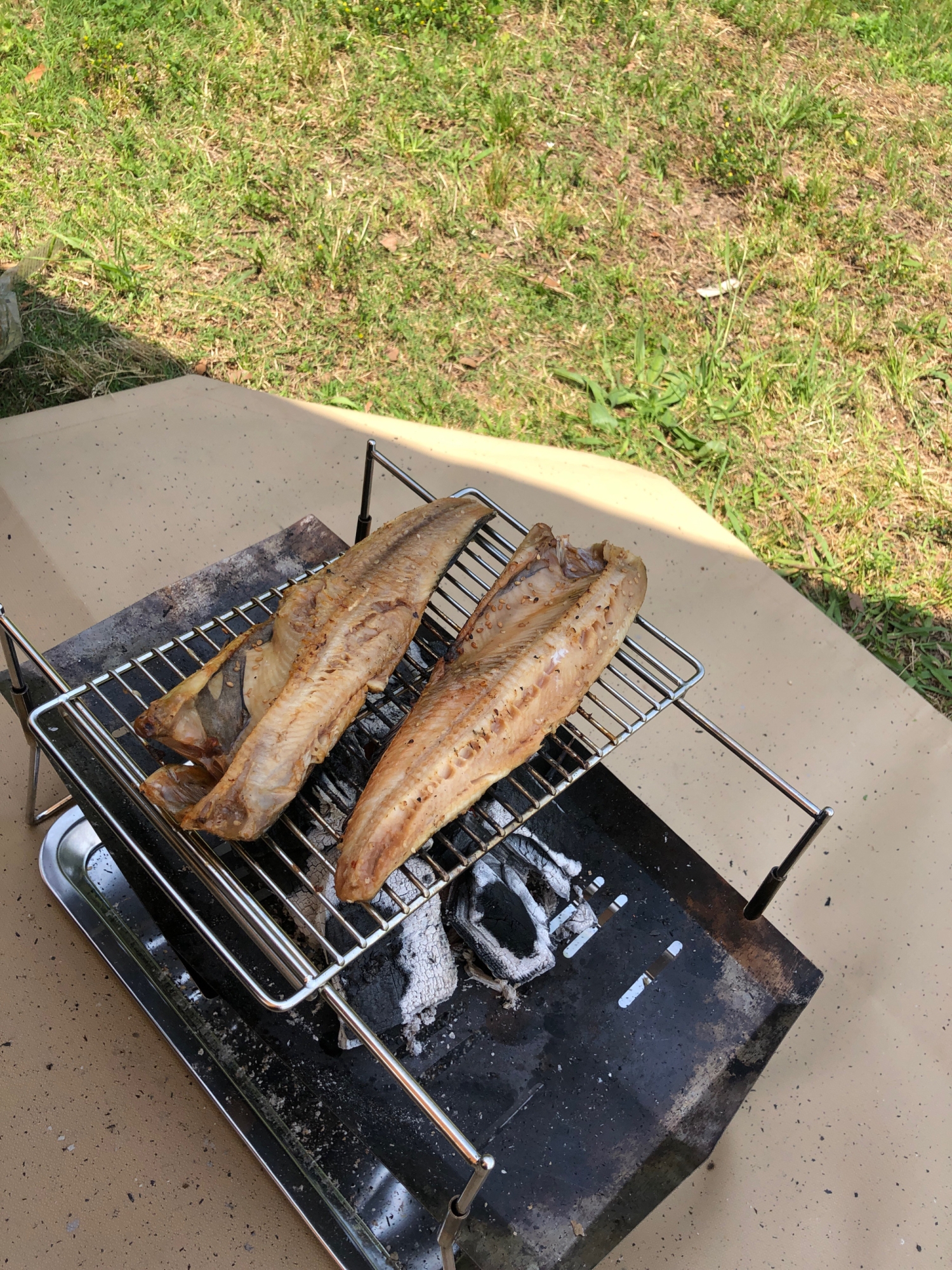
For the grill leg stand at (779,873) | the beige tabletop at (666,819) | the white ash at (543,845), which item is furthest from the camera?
the white ash at (543,845)

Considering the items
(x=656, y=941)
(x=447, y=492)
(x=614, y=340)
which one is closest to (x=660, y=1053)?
(x=656, y=941)

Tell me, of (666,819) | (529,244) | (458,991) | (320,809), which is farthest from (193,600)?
(529,244)

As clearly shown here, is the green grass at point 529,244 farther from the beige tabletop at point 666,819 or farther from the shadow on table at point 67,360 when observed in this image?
the beige tabletop at point 666,819

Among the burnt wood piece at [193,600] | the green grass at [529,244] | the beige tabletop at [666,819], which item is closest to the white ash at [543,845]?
the beige tabletop at [666,819]

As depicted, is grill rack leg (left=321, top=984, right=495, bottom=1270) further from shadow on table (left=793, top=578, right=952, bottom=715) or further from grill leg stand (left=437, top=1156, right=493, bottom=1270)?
shadow on table (left=793, top=578, right=952, bottom=715)

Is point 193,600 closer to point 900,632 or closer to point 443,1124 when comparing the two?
point 443,1124

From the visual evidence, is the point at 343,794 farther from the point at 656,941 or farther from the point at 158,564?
the point at 158,564

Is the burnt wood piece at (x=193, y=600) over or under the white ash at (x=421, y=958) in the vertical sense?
over
